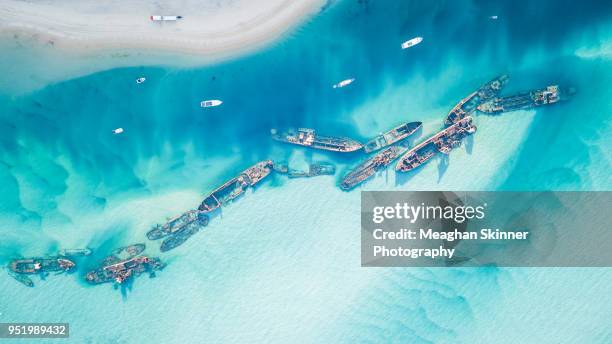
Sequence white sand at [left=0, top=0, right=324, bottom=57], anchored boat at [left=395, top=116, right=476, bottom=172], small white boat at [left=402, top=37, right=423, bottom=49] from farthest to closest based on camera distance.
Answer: small white boat at [left=402, top=37, right=423, bottom=49], anchored boat at [left=395, top=116, right=476, bottom=172], white sand at [left=0, top=0, right=324, bottom=57]

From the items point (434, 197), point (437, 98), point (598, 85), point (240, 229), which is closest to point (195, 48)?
point (240, 229)

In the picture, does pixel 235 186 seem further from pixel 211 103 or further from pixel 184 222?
pixel 211 103

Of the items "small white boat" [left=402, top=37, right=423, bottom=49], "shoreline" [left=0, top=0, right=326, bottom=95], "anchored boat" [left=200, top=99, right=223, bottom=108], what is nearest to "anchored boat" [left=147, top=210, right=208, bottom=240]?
"anchored boat" [left=200, top=99, right=223, bottom=108]

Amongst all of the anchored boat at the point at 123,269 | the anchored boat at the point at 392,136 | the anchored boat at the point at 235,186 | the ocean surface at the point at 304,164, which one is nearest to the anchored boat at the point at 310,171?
the ocean surface at the point at 304,164

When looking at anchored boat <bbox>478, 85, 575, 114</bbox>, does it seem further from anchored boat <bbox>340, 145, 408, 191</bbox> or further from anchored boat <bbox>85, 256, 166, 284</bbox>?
anchored boat <bbox>85, 256, 166, 284</bbox>

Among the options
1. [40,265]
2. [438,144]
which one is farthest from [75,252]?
[438,144]

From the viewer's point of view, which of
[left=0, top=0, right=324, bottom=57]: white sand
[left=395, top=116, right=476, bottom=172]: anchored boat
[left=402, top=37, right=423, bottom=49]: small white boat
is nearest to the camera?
[left=0, top=0, right=324, bottom=57]: white sand

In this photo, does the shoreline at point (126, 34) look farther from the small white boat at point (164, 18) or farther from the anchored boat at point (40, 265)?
the anchored boat at point (40, 265)
